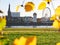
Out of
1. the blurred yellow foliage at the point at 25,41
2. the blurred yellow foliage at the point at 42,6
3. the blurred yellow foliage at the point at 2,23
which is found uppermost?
the blurred yellow foliage at the point at 42,6

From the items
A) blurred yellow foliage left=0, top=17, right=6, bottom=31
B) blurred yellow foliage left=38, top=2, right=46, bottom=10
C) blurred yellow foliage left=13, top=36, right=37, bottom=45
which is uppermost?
blurred yellow foliage left=38, top=2, right=46, bottom=10

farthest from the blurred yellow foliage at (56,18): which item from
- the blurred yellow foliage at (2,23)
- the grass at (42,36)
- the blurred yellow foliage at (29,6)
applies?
the blurred yellow foliage at (2,23)

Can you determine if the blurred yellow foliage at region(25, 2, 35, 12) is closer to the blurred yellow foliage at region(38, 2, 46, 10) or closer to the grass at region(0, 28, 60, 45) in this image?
the blurred yellow foliage at region(38, 2, 46, 10)

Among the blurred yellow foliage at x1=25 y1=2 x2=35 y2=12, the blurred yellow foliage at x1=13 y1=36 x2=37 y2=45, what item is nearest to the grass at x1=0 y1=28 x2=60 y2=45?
the blurred yellow foliage at x1=13 y1=36 x2=37 y2=45

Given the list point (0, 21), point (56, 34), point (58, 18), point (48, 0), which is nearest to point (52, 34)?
point (56, 34)

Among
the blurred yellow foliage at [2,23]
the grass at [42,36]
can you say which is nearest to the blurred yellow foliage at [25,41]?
the grass at [42,36]

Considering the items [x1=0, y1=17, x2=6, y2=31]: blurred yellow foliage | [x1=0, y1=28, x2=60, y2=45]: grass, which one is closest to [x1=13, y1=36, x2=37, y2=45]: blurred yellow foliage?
[x1=0, y1=28, x2=60, y2=45]: grass

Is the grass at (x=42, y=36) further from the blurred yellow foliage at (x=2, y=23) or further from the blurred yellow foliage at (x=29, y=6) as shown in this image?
the blurred yellow foliage at (x=29, y=6)

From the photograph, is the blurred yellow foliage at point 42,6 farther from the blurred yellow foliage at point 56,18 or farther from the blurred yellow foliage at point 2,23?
the blurred yellow foliage at point 2,23

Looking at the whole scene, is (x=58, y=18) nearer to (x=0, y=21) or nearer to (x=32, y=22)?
(x=32, y=22)

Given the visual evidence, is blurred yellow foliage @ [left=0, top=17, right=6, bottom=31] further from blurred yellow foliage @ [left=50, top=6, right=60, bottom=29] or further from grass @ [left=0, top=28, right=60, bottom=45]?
blurred yellow foliage @ [left=50, top=6, right=60, bottom=29]

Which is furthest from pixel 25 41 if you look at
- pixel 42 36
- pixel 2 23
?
pixel 2 23

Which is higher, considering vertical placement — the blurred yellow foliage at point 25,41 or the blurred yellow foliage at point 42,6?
the blurred yellow foliage at point 42,6

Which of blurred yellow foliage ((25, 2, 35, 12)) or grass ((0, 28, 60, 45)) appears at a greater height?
blurred yellow foliage ((25, 2, 35, 12))
